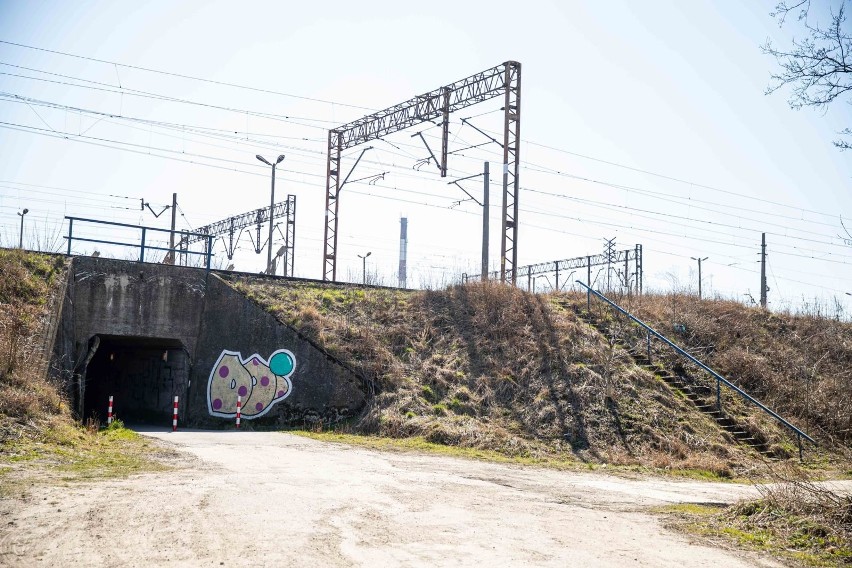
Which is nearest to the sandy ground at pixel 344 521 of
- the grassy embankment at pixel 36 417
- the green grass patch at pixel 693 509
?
the green grass patch at pixel 693 509

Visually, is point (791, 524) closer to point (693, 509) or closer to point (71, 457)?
point (693, 509)

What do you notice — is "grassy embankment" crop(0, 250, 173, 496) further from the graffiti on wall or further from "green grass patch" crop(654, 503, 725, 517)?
"green grass patch" crop(654, 503, 725, 517)

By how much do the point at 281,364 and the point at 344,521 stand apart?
481 inches

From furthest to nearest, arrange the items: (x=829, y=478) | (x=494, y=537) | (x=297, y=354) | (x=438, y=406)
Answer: (x=297, y=354) → (x=438, y=406) → (x=829, y=478) → (x=494, y=537)

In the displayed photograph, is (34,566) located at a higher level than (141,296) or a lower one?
lower

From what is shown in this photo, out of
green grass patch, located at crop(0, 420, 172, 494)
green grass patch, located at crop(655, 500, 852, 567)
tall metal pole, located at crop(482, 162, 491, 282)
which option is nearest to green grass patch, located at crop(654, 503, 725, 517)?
green grass patch, located at crop(655, 500, 852, 567)

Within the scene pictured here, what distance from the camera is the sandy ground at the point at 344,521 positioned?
6.23 m

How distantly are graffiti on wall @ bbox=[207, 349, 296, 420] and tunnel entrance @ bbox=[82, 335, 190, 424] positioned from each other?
3.79 feet

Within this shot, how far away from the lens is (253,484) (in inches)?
380

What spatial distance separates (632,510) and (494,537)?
9.70 feet

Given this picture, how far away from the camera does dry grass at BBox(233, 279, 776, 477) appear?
15.7 m

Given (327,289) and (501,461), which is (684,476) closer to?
(501,461)

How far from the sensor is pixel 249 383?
1952cm

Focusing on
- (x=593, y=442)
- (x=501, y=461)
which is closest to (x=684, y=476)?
(x=593, y=442)
